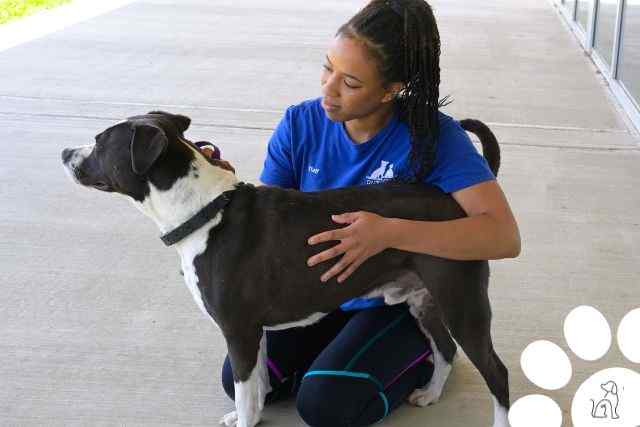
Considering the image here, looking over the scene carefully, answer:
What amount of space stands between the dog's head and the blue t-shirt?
0.45 metres

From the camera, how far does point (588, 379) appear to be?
10.5 ft

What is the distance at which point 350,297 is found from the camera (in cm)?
274

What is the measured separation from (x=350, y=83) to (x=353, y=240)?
475 millimetres

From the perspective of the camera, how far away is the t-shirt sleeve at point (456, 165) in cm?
268

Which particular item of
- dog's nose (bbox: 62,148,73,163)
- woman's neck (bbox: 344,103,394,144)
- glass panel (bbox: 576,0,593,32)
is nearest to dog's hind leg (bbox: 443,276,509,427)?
woman's neck (bbox: 344,103,394,144)

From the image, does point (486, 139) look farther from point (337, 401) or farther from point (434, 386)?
point (337, 401)

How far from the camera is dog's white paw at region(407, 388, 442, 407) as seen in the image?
3057 mm

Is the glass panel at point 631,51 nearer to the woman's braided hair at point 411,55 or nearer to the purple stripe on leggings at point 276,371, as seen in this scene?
the woman's braided hair at point 411,55

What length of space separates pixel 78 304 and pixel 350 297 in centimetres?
147

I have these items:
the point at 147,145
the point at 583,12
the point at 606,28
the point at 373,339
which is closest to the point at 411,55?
the point at 147,145

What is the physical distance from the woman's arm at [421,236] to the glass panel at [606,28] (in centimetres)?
528

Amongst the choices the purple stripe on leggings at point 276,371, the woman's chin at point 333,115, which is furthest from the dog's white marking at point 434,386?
the woman's chin at point 333,115

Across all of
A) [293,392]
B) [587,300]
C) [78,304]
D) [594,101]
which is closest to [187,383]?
[293,392]

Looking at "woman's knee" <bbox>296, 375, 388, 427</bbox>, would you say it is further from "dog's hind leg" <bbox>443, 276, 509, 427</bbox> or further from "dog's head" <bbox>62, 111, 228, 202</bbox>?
"dog's head" <bbox>62, 111, 228, 202</bbox>
